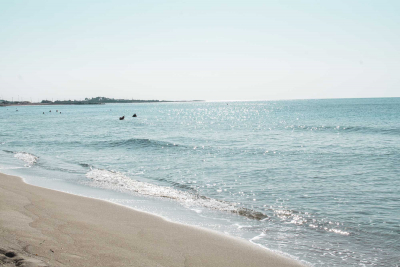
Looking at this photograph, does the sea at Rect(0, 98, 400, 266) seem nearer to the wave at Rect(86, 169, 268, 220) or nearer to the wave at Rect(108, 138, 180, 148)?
the wave at Rect(86, 169, 268, 220)

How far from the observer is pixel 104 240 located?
6.00 m

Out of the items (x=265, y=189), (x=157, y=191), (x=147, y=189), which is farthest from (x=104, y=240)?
(x=265, y=189)

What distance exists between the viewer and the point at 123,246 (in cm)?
580

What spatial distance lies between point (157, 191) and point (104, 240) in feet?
19.6

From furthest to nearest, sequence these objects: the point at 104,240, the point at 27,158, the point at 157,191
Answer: the point at 27,158
the point at 157,191
the point at 104,240

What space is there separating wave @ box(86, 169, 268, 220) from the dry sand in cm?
234

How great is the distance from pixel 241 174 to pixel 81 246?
10.1 metres

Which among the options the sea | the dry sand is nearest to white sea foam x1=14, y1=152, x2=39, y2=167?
the sea

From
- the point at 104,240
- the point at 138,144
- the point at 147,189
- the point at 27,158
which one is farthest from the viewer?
the point at 138,144

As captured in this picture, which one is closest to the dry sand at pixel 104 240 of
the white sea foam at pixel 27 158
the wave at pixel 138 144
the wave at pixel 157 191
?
the wave at pixel 157 191

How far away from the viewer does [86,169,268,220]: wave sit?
9724 mm

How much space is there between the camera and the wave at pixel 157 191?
9724 millimetres

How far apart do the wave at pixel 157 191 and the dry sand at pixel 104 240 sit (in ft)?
7.69

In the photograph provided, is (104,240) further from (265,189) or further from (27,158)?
(27,158)
